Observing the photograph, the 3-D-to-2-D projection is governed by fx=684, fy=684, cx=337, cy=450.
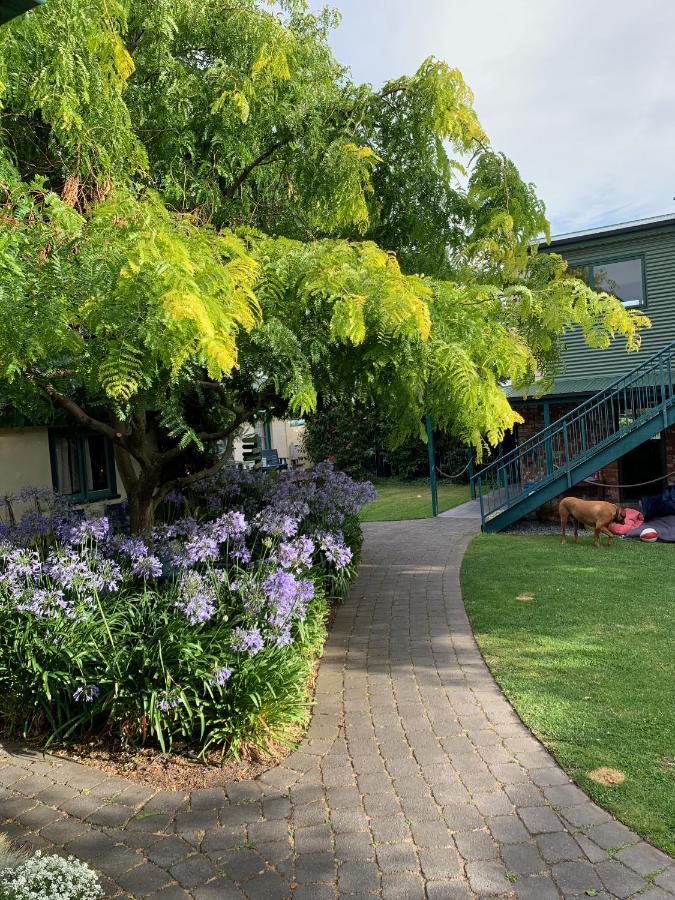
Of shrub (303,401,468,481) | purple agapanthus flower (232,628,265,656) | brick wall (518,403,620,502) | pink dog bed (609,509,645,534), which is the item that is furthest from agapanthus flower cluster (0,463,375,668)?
shrub (303,401,468,481)

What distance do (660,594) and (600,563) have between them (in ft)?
6.67

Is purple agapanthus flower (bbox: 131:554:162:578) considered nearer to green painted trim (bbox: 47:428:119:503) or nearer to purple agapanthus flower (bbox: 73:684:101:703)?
purple agapanthus flower (bbox: 73:684:101:703)

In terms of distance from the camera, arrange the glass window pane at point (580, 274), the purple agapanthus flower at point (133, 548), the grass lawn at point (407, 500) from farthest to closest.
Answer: the grass lawn at point (407, 500) < the glass window pane at point (580, 274) < the purple agapanthus flower at point (133, 548)

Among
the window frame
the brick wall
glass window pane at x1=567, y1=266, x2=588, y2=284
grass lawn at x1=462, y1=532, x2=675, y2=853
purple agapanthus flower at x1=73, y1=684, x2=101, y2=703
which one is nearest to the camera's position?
grass lawn at x1=462, y1=532, x2=675, y2=853

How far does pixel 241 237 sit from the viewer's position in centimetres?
594

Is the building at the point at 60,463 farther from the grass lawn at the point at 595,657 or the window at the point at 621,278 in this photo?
the window at the point at 621,278

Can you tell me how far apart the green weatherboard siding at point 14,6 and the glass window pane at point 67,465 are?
811 centimetres

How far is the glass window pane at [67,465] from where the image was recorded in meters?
9.44

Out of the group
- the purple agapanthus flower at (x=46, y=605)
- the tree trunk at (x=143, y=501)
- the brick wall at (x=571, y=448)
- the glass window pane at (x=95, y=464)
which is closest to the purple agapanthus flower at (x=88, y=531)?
the purple agapanthus flower at (x=46, y=605)

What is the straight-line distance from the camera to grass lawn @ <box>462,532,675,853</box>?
4035 millimetres

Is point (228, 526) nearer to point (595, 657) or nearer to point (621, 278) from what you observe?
point (595, 657)

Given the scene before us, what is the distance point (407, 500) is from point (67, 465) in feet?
39.7

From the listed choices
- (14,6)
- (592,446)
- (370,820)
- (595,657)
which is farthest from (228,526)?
(592,446)

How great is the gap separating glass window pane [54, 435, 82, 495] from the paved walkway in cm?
547
